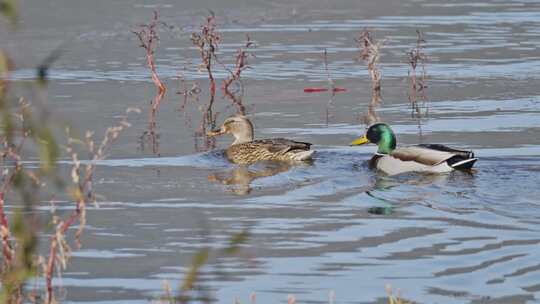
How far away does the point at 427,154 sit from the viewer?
43.3 ft

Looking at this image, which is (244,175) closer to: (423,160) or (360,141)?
(360,141)

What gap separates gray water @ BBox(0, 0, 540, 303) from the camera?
843 cm

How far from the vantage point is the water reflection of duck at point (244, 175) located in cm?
1272

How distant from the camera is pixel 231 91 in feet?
67.1

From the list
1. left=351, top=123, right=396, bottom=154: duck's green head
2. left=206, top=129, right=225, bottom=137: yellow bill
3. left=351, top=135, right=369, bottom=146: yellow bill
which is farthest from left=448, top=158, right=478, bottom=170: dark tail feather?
left=206, top=129, right=225, bottom=137: yellow bill

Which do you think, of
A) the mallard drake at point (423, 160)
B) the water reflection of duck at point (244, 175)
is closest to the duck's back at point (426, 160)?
the mallard drake at point (423, 160)

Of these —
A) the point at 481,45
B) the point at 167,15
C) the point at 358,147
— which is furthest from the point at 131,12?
the point at 358,147

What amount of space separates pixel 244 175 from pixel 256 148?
0.87 meters

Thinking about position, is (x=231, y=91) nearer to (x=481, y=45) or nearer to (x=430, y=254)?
(x=481, y=45)

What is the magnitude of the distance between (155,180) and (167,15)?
18.9 meters

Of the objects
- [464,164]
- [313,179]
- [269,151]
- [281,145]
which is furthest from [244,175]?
[464,164]

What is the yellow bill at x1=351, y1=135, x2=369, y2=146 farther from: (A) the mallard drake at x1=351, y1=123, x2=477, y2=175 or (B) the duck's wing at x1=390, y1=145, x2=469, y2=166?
(B) the duck's wing at x1=390, y1=145, x2=469, y2=166

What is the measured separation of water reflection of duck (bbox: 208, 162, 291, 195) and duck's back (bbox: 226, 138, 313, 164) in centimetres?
10

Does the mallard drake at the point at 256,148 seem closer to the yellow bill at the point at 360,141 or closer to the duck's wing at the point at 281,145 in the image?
the duck's wing at the point at 281,145
